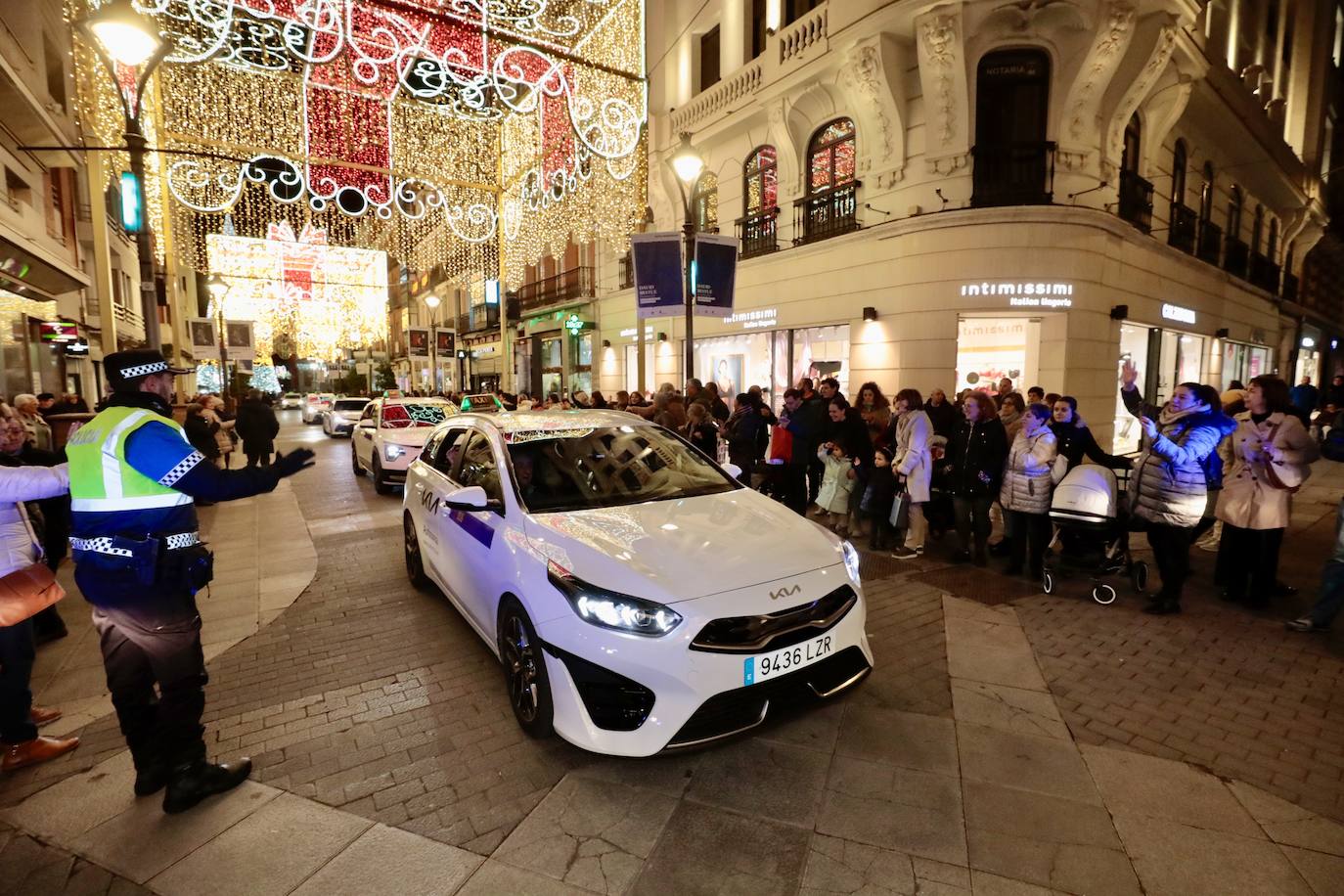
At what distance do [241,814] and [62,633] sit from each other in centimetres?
357

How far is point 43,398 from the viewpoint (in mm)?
9680

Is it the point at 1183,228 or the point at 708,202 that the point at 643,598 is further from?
the point at 1183,228

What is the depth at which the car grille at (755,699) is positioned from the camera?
2.80 meters

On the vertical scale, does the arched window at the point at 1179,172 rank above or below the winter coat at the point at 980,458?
above

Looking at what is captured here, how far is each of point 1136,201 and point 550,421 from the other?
49.1 feet

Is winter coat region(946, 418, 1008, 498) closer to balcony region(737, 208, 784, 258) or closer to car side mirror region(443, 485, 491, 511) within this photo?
car side mirror region(443, 485, 491, 511)

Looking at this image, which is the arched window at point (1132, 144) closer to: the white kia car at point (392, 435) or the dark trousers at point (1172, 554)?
→ the dark trousers at point (1172, 554)

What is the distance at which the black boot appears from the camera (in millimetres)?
2811

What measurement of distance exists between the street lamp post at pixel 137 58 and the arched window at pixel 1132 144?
55.5 feet

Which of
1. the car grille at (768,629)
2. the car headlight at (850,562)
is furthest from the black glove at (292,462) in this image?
the car headlight at (850,562)

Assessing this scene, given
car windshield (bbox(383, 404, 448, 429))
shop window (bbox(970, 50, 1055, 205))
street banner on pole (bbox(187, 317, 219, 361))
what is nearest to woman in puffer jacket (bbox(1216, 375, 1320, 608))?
shop window (bbox(970, 50, 1055, 205))

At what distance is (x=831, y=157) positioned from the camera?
1425cm

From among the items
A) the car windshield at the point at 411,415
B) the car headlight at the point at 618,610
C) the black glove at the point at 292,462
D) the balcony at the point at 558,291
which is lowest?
the car headlight at the point at 618,610

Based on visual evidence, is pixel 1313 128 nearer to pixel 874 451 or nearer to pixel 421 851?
pixel 874 451
